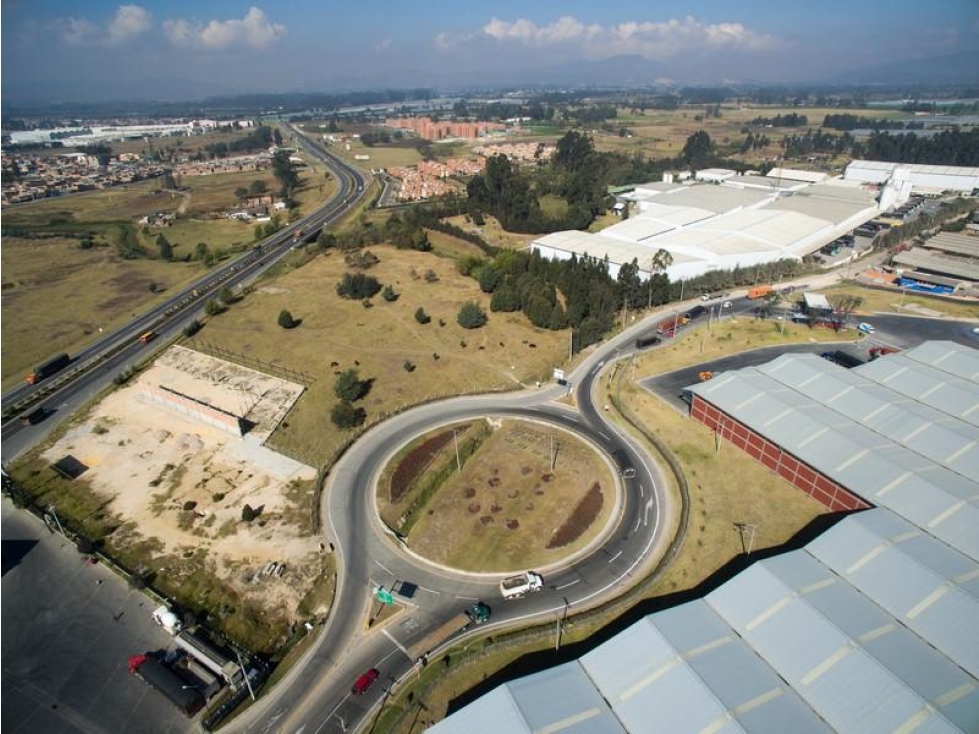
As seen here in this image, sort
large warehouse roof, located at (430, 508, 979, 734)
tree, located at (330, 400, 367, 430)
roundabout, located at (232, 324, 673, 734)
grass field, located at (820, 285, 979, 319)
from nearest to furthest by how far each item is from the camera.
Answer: large warehouse roof, located at (430, 508, 979, 734) < roundabout, located at (232, 324, 673, 734) < tree, located at (330, 400, 367, 430) < grass field, located at (820, 285, 979, 319)

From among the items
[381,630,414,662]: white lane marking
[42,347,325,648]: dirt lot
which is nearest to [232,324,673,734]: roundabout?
[381,630,414,662]: white lane marking

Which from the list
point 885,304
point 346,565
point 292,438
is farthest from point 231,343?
point 885,304

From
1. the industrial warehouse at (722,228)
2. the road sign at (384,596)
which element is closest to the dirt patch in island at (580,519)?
the road sign at (384,596)

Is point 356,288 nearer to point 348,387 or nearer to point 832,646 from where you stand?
point 348,387

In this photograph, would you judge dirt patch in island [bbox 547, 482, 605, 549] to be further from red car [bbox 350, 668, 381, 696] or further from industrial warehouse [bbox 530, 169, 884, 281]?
industrial warehouse [bbox 530, 169, 884, 281]

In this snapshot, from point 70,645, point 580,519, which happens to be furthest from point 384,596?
point 70,645

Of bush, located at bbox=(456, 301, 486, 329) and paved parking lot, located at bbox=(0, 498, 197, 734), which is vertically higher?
bush, located at bbox=(456, 301, 486, 329)
